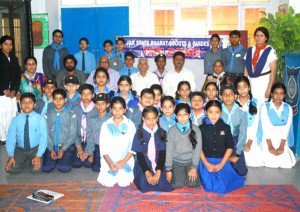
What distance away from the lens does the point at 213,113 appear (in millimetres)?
3670

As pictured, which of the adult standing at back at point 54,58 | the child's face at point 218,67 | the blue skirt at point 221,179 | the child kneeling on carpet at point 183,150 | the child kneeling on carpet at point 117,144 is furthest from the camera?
the adult standing at back at point 54,58

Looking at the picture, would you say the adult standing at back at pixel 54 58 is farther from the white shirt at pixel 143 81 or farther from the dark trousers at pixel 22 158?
the dark trousers at pixel 22 158

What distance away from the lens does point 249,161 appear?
4281 mm

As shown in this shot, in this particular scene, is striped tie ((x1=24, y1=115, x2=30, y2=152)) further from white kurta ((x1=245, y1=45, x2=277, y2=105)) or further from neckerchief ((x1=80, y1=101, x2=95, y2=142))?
white kurta ((x1=245, y1=45, x2=277, y2=105))

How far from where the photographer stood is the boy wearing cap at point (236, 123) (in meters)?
3.91

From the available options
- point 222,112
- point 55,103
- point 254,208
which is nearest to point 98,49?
point 55,103

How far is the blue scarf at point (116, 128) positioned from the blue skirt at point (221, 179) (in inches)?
36.3

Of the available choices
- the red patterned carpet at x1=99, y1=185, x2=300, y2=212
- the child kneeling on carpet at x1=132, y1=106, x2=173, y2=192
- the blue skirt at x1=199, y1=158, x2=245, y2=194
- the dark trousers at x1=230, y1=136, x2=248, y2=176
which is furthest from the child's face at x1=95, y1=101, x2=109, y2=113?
the dark trousers at x1=230, y1=136, x2=248, y2=176

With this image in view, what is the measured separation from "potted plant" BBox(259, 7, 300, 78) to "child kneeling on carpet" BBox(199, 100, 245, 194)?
2039 millimetres

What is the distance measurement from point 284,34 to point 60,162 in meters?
3.71

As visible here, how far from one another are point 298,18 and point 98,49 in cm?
562

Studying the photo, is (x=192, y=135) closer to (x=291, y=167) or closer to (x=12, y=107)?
(x=291, y=167)

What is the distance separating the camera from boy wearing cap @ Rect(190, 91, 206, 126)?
13.0 ft

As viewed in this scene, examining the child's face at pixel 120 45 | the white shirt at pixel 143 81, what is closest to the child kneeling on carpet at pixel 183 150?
the white shirt at pixel 143 81
